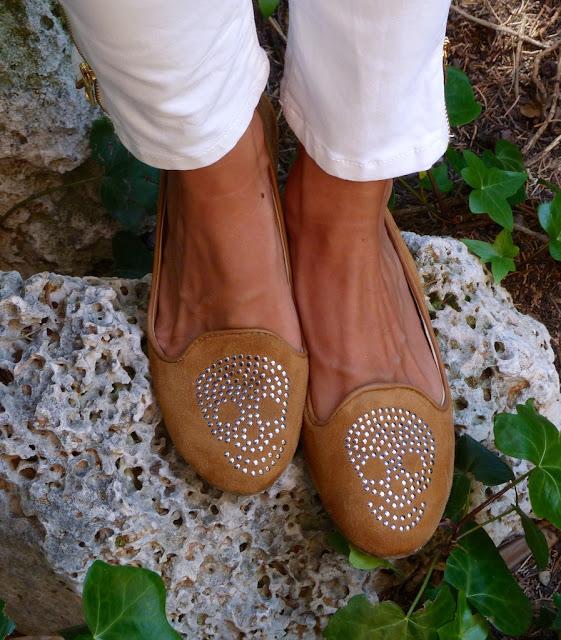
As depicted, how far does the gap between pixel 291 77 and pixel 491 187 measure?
0.71 metres

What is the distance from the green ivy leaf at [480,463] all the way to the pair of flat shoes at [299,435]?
8 cm

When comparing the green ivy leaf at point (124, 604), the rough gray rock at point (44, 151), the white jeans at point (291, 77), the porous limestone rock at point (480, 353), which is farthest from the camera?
the rough gray rock at point (44, 151)

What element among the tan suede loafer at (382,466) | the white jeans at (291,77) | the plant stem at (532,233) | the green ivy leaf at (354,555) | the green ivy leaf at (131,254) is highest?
the white jeans at (291,77)

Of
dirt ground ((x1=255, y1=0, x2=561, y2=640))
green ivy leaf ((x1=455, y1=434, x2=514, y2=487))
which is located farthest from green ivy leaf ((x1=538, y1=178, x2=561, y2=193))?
green ivy leaf ((x1=455, y1=434, x2=514, y2=487))

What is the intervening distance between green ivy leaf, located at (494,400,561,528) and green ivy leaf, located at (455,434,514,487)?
103 millimetres

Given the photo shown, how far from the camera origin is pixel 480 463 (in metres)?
1.13

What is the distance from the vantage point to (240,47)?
2.53 feet

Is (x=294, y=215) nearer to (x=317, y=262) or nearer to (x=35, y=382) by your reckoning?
(x=317, y=262)

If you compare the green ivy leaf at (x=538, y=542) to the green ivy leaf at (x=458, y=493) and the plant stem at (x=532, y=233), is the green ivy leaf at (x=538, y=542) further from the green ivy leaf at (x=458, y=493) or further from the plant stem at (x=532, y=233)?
the plant stem at (x=532, y=233)

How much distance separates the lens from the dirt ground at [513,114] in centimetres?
167

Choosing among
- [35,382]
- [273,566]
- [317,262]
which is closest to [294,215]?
[317,262]

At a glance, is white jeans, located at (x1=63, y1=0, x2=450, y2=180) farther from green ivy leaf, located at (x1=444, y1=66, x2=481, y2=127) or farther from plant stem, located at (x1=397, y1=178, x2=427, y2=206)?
plant stem, located at (x1=397, y1=178, x2=427, y2=206)

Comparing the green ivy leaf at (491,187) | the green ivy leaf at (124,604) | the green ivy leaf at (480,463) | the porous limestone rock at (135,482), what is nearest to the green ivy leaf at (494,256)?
the green ivy leaf at (491,187)

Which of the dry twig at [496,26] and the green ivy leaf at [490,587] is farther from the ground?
the dry twig at [496,26]
